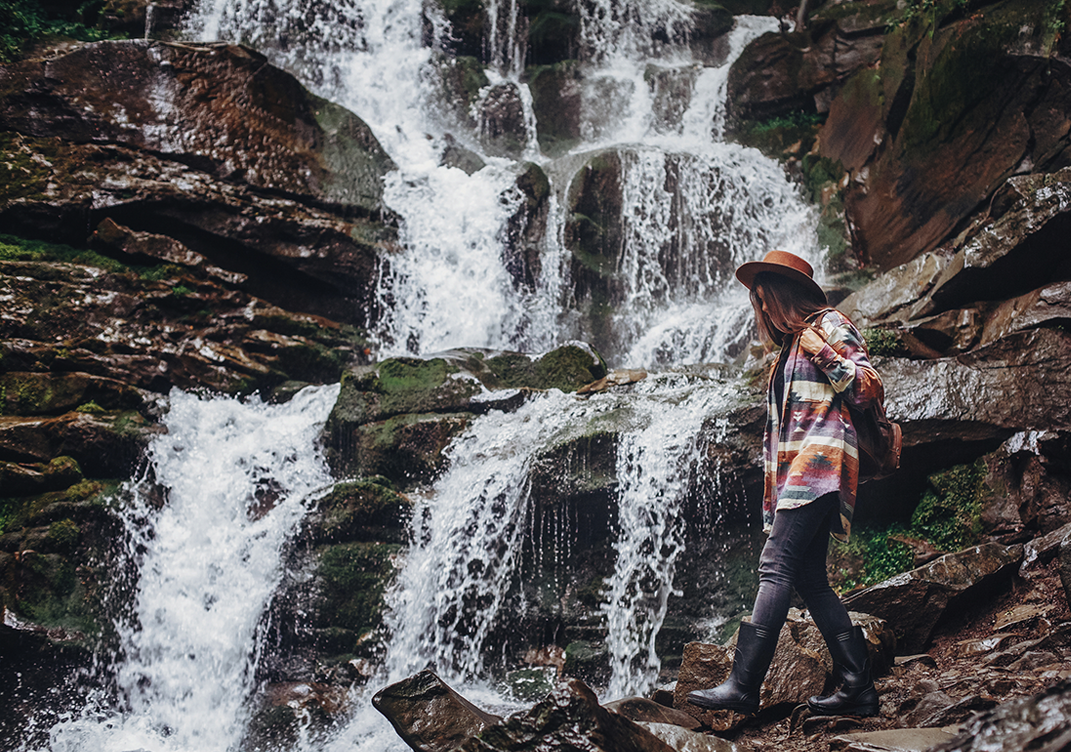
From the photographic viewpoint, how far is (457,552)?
22.5 feet

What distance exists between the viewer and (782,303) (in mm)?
3479

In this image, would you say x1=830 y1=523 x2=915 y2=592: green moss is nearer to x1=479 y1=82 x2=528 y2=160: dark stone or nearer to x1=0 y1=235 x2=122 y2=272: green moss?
x1=0 y1=235 x2=122 y2=272: green moss

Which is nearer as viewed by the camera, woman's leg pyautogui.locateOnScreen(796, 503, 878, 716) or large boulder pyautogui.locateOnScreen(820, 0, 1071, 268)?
woman's leg pyautogui.locateOnScreen(796, 503, 878, 716)

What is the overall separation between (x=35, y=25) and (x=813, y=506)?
1399cm

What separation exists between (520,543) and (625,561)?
1.01 meters

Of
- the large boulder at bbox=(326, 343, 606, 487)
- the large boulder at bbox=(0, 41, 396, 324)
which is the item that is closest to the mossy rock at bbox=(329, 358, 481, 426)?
the large boulder at bbox=(326, 343, 606, 487)

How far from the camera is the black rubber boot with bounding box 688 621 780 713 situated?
9.95ft

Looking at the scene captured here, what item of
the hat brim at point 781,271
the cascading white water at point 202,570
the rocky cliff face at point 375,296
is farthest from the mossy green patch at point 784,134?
the hat brim at point 781,271

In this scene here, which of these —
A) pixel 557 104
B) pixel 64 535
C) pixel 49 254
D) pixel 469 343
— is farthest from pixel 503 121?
pixel 64 535

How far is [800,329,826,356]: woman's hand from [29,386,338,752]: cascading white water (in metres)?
5.50

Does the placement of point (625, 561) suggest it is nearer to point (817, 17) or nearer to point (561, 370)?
point (561, 370)

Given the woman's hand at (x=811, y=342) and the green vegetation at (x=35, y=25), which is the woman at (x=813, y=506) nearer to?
the woman's hand at (x=811, y=342)

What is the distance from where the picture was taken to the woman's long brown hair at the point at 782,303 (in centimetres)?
345

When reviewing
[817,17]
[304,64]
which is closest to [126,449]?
[304,64]
